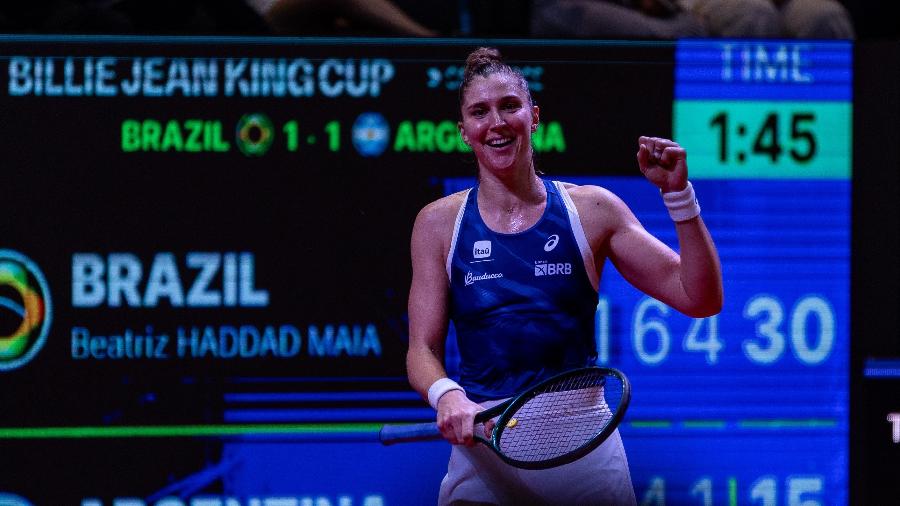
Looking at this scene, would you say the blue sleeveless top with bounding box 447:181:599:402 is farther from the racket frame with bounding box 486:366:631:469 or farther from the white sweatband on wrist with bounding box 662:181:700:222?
the white sweatband on wrist with bounding box 662:181:700:222

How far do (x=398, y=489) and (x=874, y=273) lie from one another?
1.77 meters

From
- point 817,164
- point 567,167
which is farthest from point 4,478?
point 817,164

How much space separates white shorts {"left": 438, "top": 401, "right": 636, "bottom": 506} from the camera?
317 cm

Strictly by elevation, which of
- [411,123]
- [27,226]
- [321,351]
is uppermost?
[411,123]

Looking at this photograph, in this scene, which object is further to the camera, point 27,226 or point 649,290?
point 27,226

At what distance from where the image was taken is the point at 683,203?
2.96 m

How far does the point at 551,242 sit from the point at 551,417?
1.54 ft

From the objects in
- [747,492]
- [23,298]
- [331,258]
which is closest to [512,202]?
[331,258]

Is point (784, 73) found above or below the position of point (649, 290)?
above

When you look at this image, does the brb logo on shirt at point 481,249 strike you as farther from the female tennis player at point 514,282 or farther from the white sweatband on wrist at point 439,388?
the white sweatband on wrist at point 439,388

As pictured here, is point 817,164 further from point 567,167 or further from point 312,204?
point 312,204

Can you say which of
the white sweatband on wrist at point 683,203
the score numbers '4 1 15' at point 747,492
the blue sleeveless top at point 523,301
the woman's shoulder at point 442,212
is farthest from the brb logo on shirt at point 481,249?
the score numbers '4 1 15' at point 747,492

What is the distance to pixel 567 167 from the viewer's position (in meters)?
4.30

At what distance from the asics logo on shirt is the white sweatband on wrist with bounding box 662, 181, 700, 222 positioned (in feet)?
1.33
